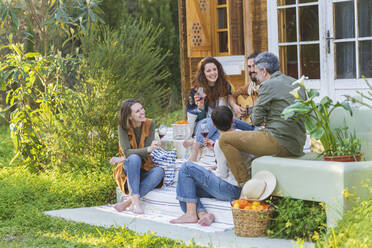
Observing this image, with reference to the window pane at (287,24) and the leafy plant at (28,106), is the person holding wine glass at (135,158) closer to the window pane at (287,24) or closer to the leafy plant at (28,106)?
the leafy plant at (28,106)

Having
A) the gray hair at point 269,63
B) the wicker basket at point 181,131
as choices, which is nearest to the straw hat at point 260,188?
the gray hair at point 269,63

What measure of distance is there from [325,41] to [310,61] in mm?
343

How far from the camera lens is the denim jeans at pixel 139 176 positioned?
5.74 metres

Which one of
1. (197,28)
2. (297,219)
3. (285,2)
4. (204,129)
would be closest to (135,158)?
(204,129)

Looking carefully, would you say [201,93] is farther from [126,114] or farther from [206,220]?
[206,220]

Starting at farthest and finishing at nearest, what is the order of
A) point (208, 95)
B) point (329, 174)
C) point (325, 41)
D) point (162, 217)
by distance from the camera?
Answer: point (325, 41) → point (208, 95) → point (162, 217) → point (329, 174)

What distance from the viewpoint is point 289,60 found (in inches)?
307

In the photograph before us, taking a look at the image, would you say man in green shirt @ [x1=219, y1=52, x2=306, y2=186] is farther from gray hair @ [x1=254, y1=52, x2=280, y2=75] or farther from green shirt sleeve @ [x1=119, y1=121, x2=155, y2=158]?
green shirt sleeve @ [x1=119, y1=121, x2=155, y2=158]

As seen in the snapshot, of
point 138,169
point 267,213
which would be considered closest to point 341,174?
point 267,213

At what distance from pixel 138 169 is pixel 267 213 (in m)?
1.67

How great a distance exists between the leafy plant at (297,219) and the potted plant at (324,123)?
0.43 meters

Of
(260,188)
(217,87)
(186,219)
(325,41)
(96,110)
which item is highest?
(325,41)

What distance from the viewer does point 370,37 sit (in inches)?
274

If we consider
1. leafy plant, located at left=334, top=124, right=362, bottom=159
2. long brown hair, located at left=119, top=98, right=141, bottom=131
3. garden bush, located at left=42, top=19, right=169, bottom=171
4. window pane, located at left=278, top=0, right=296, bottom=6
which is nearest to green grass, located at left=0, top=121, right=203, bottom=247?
garden bush, located at left=42, top=19, right=169, bottom=171
